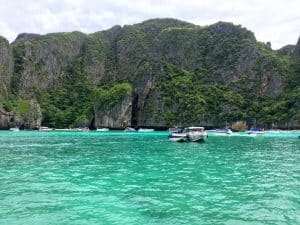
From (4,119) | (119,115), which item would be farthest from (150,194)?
(4,119)

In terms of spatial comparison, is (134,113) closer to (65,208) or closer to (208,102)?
(208,102)

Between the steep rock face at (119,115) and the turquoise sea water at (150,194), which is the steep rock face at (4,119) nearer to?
the steep rock face at (119,115)

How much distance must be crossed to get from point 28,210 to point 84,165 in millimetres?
19160

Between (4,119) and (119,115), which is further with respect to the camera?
(4,119)

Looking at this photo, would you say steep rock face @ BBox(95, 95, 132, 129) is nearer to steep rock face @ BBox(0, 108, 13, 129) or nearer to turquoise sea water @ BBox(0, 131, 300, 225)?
steep rock face @ BBox(0, 108, 13, 129)

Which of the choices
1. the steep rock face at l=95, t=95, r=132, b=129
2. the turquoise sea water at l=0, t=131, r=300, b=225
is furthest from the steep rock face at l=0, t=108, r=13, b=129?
the turquoise sea water at l=0, t=131, r=300, b=225

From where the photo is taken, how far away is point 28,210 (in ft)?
66.6

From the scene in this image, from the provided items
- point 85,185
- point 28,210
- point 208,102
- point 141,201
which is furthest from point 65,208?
point 208,102

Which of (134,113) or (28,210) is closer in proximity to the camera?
(28,210)

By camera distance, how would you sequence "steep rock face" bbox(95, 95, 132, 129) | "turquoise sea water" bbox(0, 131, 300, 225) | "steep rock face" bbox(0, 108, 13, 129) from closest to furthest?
"turquoise sea water" bbox(0, 131, 300, 225), "steep rock face" bbox(95, 95, 132, 129), "steep rock face" bbox(0, 108, 13, 129)

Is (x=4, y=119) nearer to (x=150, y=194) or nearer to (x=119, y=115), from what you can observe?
(x=119, y=115)

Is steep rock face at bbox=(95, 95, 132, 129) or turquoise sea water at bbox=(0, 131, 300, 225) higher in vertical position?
steep rock face at bbox=(95, 95, 132, 129)

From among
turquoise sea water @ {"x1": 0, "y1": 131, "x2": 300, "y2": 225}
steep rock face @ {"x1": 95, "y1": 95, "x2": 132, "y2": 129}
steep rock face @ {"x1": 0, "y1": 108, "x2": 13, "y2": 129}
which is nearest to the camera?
turquoise sea water @ {"x1": 0, "y1": 131, "x2": 300, "y2": 225}

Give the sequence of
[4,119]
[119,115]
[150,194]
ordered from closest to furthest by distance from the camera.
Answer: [150,194] < [119,115] < [4,119]
